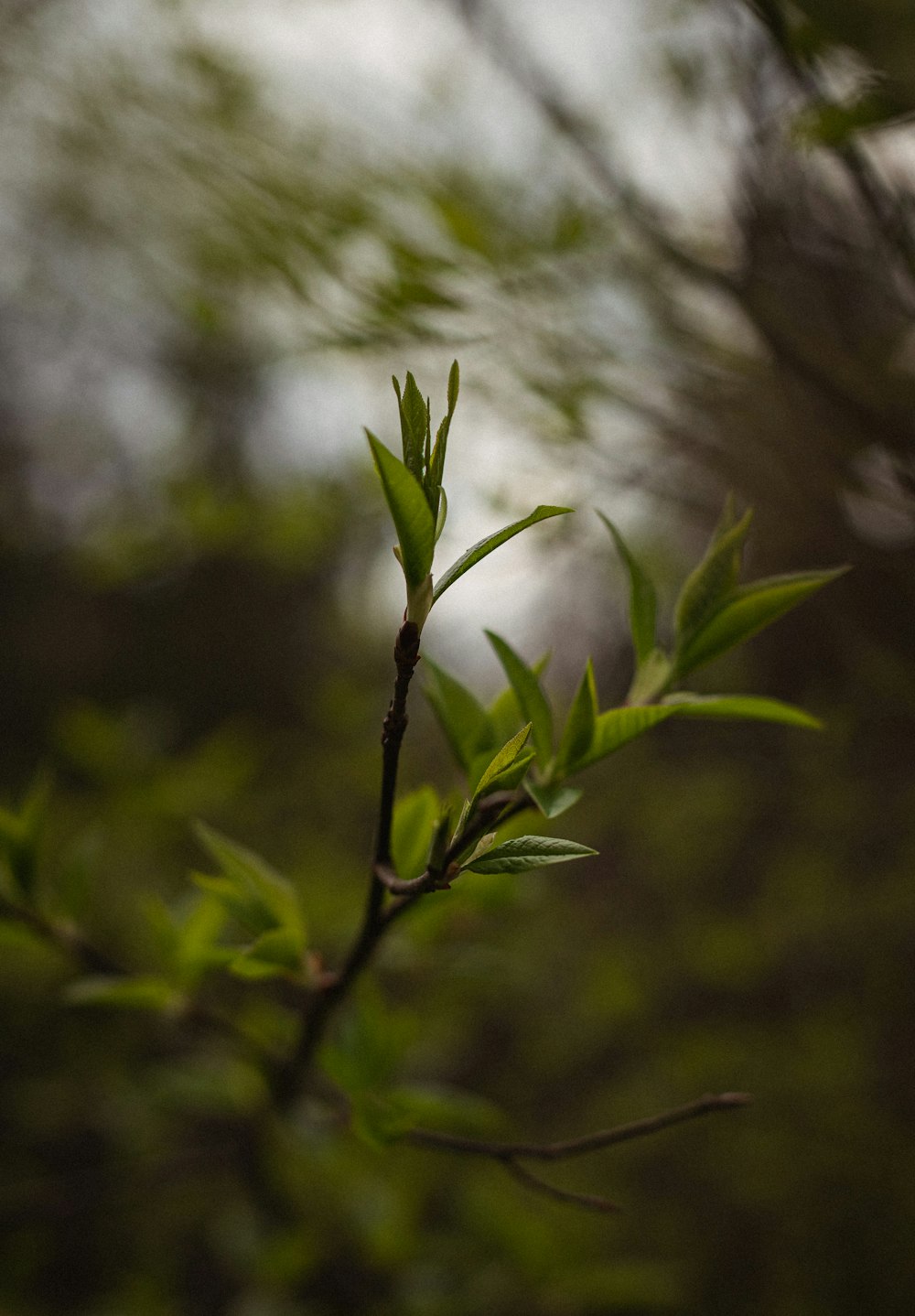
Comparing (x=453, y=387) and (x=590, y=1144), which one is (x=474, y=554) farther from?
(x=590, y=1144)

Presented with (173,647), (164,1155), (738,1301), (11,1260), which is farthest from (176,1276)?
(173,647)

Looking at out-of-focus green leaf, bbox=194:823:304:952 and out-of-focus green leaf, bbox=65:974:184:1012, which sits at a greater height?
out-of-focus green leaf, bbox=194:823:304:952

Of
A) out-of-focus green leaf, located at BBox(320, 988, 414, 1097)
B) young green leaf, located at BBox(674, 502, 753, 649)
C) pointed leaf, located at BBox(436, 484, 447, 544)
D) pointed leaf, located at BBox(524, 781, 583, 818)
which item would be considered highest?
pointed leaf, located at BBox(436, 484, 447, 544)

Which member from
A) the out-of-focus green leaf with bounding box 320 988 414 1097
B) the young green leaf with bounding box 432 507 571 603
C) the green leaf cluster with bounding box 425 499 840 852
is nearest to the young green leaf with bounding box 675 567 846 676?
the green leaf cluster with bounding box 425 499 840 852

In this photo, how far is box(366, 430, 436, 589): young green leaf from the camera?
20 centimetres

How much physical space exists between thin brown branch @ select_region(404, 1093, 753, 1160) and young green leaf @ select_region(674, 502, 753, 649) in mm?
148

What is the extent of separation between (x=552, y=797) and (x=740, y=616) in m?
0.10

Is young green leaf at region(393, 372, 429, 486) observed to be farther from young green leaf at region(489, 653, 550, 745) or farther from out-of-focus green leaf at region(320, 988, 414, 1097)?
out-of-focus green leaf at region(320, 988, 414, 1097)

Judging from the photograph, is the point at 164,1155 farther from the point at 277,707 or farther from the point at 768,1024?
the point at 277,707

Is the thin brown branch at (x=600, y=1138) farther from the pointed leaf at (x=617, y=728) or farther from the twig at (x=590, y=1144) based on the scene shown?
the pointed leaf at (x=617, y=728)

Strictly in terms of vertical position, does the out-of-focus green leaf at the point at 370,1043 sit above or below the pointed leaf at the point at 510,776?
below

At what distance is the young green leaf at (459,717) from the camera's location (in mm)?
298

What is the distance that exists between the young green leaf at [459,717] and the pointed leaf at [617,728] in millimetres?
51

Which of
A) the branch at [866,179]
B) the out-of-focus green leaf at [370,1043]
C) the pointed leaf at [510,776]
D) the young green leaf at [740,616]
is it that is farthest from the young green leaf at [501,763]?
the branch at [866,179]
